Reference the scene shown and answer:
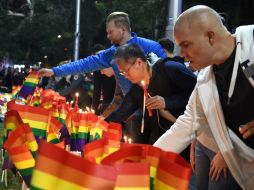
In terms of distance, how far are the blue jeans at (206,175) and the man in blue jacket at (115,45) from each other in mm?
2005

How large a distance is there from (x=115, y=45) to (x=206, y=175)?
99.3 inches

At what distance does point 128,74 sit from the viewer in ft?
13.5

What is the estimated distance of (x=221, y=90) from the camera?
294cm

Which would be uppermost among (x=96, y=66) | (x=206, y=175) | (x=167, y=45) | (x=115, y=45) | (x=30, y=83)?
(x=115, y=45)

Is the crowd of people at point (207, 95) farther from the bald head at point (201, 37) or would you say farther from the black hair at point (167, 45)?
the black hair at point (167, 45)

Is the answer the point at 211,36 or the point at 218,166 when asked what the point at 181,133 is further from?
the point at 211,36

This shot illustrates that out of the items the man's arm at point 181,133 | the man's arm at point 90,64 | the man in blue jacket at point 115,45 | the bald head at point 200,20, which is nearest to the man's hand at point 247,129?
the bald head at point 200,20

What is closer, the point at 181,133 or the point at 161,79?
the point at 181,133

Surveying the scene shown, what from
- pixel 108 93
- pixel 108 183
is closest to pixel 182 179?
pixel 108 183

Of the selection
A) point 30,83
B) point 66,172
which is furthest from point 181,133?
point 30,83

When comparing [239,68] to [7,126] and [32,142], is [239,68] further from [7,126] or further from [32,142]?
[7,126]

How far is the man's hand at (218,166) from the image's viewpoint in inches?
120

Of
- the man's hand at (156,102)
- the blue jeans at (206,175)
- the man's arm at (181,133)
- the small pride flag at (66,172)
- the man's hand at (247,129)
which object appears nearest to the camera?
the small pride flag at (66,172)

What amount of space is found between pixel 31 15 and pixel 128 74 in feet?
130
